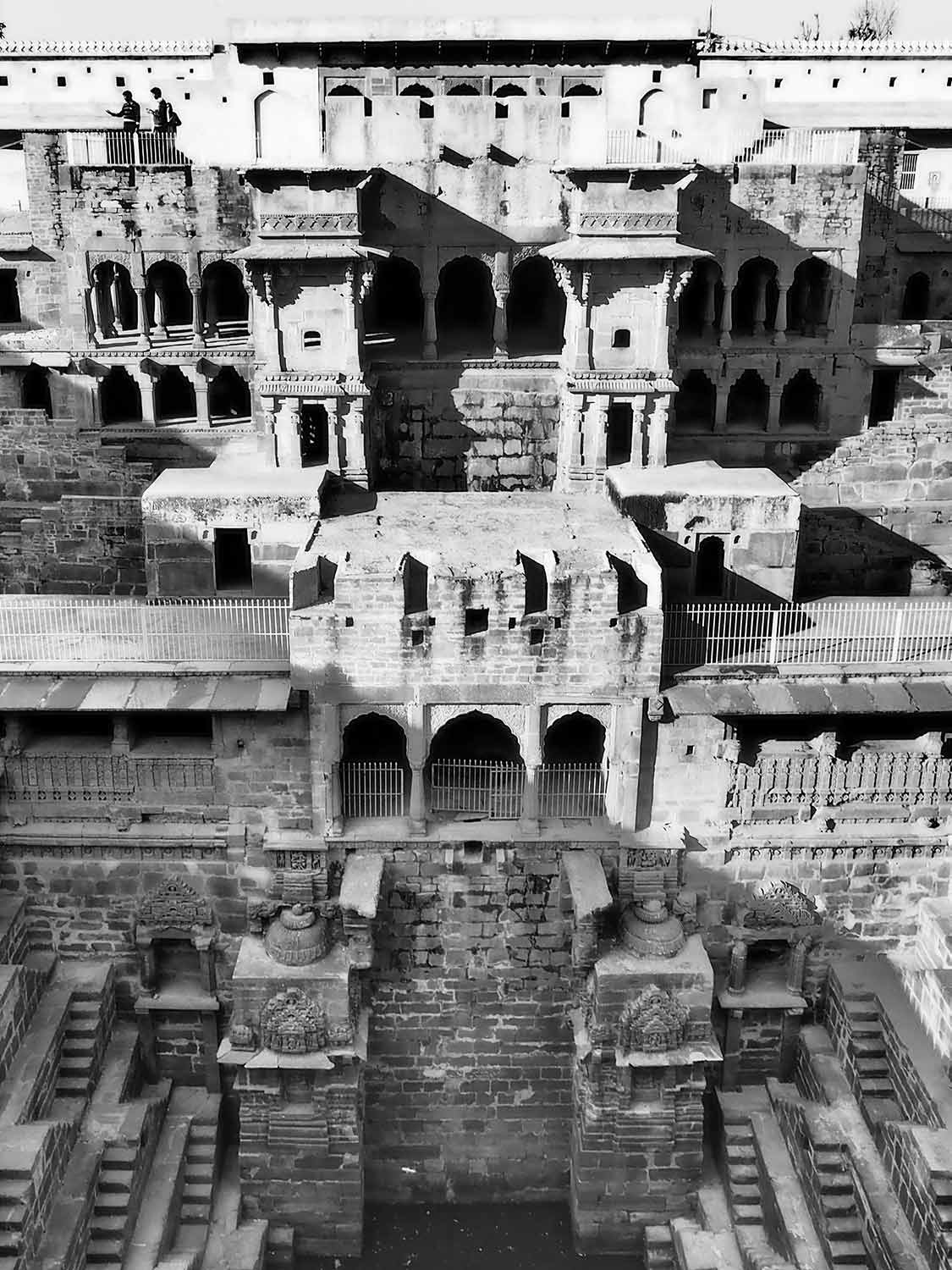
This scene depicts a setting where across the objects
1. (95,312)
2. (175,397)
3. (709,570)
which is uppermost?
(95,312)

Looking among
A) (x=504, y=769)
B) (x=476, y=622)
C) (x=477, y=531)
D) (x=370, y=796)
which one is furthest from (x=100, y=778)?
(x=477, y=531)

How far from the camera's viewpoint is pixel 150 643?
18500 millimetres

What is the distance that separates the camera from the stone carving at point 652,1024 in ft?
58.0

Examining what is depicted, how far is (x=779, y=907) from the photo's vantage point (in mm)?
19344

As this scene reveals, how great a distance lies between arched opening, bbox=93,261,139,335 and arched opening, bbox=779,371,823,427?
47.2ft

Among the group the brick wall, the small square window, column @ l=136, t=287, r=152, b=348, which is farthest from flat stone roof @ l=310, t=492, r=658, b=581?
column @ l=136, t=287, r=152, b=348

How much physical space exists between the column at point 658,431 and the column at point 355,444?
524cm

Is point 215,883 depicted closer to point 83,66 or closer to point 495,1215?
point 495,1215

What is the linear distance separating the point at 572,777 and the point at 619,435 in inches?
281

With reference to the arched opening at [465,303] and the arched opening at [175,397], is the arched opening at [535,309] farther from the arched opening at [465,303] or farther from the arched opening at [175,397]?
the arched opening at [175,397]

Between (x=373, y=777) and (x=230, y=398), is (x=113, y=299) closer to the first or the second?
(x=230, y=398)

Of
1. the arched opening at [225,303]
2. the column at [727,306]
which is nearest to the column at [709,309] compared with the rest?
the column at [727,306]

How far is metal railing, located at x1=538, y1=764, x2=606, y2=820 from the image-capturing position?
754 inches

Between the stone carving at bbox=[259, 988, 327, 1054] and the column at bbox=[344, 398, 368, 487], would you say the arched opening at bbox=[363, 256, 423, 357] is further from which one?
the stone carving at bbox=[259, 988, 327, 1054]
